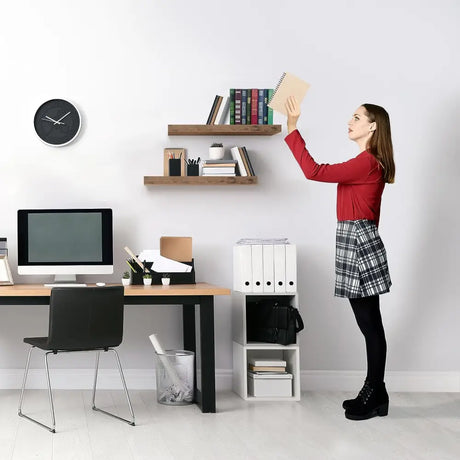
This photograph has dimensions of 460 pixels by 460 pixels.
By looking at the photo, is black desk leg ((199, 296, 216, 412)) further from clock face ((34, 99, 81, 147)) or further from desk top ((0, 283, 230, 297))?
clock face ((34, 99, 81, 147))

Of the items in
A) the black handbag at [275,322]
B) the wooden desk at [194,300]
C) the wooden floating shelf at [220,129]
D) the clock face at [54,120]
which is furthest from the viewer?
the clock face at [54,120]

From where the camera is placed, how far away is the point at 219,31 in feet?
15.4

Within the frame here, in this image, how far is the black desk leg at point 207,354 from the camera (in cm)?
391

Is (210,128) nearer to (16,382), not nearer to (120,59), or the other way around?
(120,59)

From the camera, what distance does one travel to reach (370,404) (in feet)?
12.4

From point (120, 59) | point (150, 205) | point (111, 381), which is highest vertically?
point (120, 59)

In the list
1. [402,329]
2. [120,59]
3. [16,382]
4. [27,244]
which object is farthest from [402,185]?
[16,382]

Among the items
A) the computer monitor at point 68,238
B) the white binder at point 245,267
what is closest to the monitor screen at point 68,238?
the computer monitor at point 68,238

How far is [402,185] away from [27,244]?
231 cm

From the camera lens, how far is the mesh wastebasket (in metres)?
4.15

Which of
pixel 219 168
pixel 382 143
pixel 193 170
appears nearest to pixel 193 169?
pixel 193 170

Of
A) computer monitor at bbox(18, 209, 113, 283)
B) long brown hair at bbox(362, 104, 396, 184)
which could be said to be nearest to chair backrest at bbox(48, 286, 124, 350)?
computer monitor at bbox(18, 209, 113, 283)

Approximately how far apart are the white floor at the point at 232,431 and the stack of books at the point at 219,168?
132 centimetres

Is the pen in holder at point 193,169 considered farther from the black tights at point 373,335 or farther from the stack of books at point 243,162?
the black tights at point 373,335
